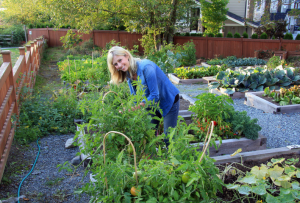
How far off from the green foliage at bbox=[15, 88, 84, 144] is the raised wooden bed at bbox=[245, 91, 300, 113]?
4.09 meters

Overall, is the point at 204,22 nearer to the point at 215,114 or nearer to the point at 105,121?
the point at 215,114

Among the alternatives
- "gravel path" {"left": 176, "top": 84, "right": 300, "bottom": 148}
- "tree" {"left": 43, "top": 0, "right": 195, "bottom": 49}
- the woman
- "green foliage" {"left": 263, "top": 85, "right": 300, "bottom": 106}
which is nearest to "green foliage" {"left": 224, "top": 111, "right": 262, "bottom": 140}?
"gravel path" {"left": 176, "top": 84, "right": 300, "bottom": 148}

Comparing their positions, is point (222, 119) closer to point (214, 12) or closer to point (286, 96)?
point (286, 96)

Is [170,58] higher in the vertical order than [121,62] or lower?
lower

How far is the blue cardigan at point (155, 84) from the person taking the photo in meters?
2.67

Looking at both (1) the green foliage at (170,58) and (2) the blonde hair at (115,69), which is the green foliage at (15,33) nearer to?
(1) the green foliage at (170,58)

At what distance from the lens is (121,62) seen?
267cm

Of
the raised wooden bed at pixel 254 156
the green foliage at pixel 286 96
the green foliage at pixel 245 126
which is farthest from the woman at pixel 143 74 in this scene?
the green foliage at pixel 286 96

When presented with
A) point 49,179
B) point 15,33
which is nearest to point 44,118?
point 49,179

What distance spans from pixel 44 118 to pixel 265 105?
4897 millimetres

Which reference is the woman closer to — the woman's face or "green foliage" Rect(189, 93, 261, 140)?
the woman's face

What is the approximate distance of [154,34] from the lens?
15031 mm

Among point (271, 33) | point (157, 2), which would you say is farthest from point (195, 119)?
point (271, 33)

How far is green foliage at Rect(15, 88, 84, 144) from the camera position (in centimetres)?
460
